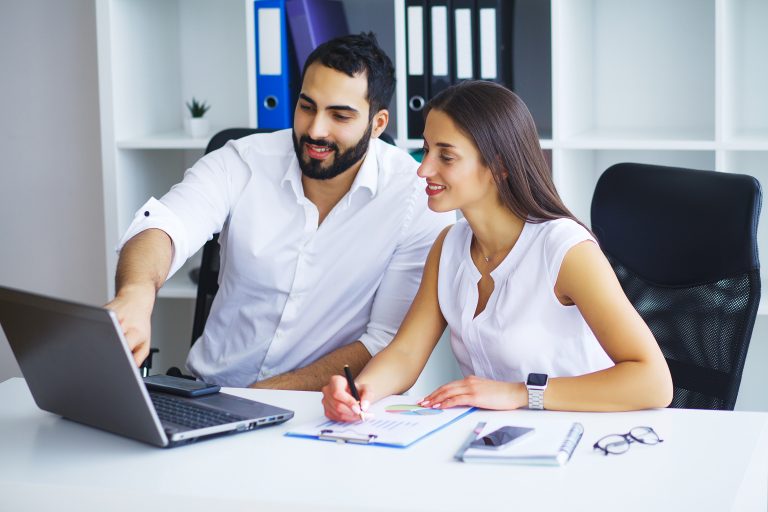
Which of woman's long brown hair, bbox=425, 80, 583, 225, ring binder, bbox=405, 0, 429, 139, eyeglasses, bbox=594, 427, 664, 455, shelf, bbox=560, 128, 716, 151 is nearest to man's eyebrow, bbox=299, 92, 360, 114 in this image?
woman's long brown hair, bbox=425, 80, 583, 225

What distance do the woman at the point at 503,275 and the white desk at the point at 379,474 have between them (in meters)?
0.22

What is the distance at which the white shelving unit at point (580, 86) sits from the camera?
259 centimetres

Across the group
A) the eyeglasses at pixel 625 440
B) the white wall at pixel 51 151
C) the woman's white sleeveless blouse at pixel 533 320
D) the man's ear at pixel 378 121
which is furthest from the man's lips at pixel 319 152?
the white wall at pixel 51 151

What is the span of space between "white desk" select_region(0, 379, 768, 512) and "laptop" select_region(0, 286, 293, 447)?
26 mm

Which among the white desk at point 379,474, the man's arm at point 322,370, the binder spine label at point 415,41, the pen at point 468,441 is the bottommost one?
the man's arm at point 322,370

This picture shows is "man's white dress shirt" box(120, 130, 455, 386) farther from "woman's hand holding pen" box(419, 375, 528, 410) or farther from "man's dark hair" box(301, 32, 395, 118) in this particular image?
"woman's hand holding pen" box(419, 375, 528, 410)

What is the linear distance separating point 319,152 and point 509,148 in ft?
1.63

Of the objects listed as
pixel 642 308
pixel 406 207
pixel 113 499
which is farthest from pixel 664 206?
pixel 113 499

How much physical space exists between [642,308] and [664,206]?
0.20m

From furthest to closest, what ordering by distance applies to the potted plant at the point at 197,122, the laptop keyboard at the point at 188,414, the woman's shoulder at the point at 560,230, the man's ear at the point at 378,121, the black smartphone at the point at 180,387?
the potted plant at the point at 197,122
the man's ear at the point at 378,121
the woman's shoulder at the point at 560,230
the black smartphone at the point at 180,387
the laptop keyboard at the point at 188,414

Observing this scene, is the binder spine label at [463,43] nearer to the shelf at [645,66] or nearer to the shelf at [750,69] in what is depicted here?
the shelf at [645,66]

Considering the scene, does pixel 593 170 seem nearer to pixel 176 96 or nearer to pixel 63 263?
pixel 176 96

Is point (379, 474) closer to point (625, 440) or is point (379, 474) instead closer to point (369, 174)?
point (625, 440)

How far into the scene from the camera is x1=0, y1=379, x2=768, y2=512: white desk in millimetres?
1193
